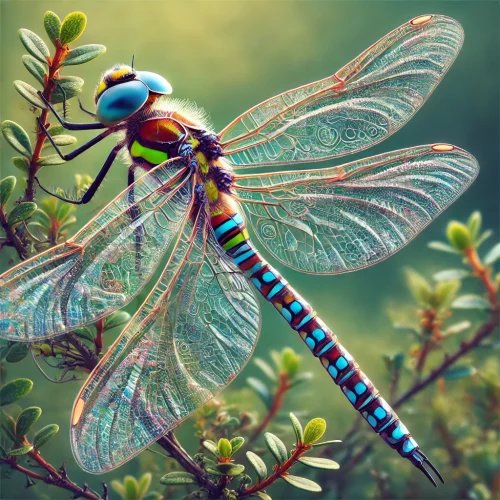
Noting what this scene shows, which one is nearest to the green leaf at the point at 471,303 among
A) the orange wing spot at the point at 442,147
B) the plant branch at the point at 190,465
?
the orange wing spot at the point at 442,147

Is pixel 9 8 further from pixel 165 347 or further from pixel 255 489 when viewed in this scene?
pixel 255 489

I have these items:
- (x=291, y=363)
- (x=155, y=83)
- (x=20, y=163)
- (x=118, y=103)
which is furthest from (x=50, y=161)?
(x=291, y=363)

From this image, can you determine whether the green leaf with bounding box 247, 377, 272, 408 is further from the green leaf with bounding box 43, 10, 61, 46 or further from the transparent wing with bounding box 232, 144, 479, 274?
the green leaf with bounding box 43, 10, 61, 46

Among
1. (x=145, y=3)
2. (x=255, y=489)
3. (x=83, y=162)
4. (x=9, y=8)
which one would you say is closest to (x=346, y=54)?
(x=145, y=3)

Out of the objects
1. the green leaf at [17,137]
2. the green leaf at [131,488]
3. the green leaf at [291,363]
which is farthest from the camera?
the green leaf at [291,363]

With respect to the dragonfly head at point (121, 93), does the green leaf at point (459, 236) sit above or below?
below

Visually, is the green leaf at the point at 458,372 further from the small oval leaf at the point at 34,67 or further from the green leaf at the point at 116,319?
the small oval leaf at the point at 34,67
